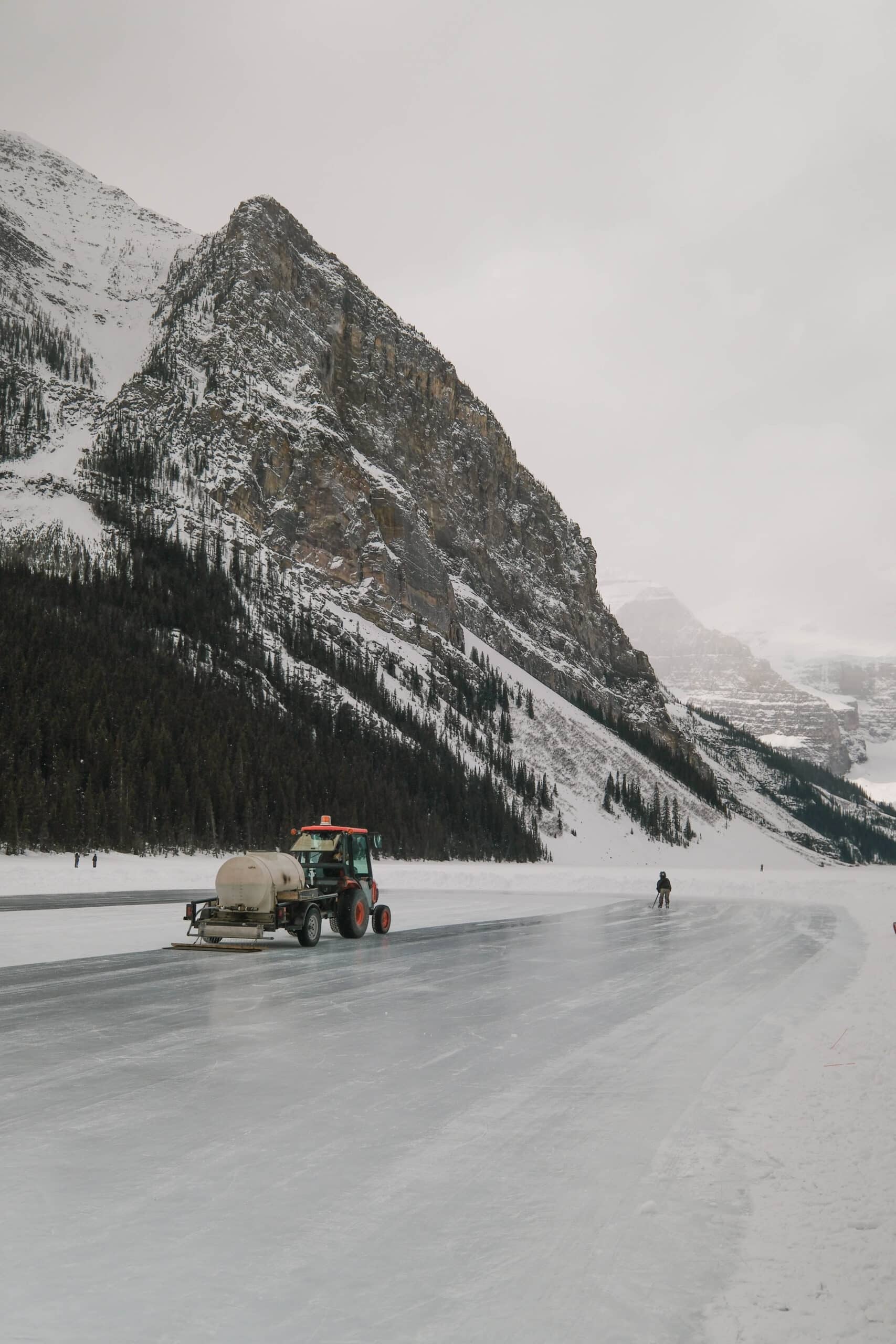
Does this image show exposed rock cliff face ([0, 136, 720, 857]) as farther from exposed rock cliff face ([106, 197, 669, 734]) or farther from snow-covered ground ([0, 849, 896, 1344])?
snow-covered ground ([0, 849, 896, 1344])

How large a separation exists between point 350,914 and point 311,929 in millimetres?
1956

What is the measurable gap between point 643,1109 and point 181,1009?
21.9ft

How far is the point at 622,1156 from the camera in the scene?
6.75 metres

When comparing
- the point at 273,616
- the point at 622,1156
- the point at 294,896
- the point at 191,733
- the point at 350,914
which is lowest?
the point at 622,1156

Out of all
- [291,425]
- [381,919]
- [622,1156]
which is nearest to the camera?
[622,1156]

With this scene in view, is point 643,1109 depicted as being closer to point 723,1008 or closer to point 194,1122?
point 194,1122

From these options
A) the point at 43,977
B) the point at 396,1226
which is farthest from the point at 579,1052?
the point at 43,977

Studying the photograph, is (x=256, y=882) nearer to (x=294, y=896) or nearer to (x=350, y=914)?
(x=294, y=896)

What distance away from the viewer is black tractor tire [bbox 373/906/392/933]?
23719mm

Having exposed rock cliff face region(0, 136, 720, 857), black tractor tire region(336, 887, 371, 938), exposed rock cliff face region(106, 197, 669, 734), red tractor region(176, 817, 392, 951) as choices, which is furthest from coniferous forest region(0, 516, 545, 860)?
black tractor tire region(336, 887, 371, 938)

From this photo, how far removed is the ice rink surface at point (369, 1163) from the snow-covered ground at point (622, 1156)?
1.1 inches

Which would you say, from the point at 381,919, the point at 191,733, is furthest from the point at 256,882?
the point at 191,733

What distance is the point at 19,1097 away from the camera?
792cm

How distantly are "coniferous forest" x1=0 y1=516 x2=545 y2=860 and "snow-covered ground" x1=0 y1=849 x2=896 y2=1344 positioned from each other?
52761 millimetres
